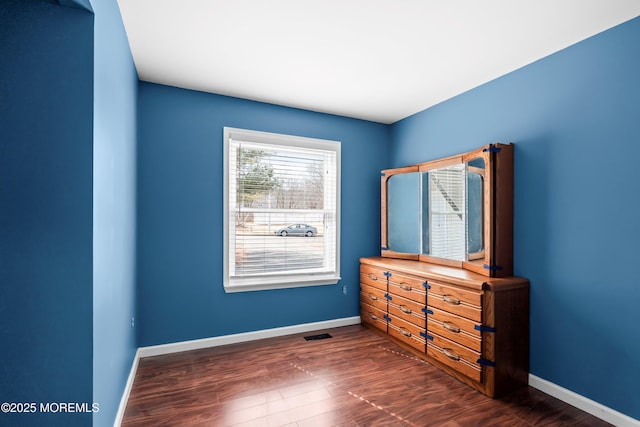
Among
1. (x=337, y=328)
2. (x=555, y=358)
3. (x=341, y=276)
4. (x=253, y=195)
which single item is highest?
(x=253, y=195)

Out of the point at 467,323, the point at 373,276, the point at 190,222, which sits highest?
the point at 190,222

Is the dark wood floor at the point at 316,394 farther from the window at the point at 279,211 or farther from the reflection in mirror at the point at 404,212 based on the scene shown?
the reflection in mirror at the point at 404,212

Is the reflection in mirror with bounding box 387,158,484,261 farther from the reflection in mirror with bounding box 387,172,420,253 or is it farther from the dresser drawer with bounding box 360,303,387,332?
the dresser drawer with bounding box 360,303,387,332

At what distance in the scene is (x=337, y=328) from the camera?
3701 millimetres

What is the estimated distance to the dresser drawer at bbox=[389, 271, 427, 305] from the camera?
2.86 meters

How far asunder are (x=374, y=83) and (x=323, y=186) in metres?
1.36

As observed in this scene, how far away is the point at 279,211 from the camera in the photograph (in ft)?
11.4

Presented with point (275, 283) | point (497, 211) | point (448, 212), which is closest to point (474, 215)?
point (497, 211)

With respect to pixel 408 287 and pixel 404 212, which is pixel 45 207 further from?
pixel 404 212

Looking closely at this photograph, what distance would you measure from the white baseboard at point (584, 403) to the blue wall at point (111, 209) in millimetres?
2989

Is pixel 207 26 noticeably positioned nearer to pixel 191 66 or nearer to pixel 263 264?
pixel 191 66

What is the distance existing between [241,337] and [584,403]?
296cm

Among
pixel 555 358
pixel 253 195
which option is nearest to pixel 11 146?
pixel 253 195

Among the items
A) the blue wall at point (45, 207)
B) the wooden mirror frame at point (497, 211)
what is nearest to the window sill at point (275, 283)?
the wooden mirror frame at point (497, 211)
